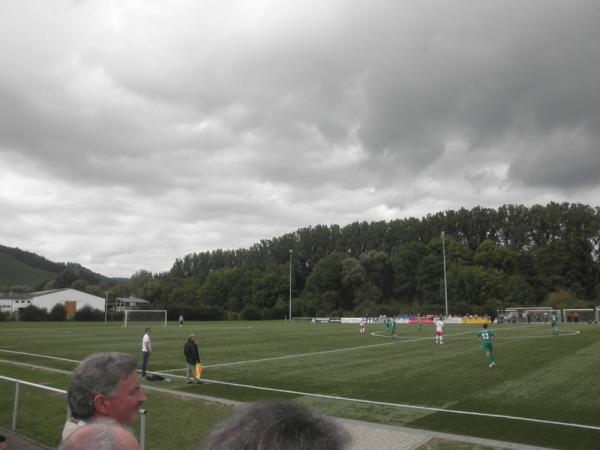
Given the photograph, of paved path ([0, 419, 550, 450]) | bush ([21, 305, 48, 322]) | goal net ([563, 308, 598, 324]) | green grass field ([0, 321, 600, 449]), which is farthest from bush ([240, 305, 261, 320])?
paved path ([0, 419, 550, 450])

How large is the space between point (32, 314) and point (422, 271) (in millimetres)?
72581

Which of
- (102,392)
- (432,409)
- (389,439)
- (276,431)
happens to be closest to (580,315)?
(432,409)

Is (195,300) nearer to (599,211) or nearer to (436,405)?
(599,211)

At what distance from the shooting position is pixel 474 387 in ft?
47.2

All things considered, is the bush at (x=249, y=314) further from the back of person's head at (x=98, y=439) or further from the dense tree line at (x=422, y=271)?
the back of person's head at (x=98, y=439)

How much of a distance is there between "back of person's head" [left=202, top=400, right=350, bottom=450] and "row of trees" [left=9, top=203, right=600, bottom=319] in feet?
270

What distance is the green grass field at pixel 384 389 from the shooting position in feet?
32.1

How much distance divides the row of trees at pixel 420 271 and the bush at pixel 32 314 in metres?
20.2

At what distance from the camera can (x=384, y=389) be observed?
556 inches

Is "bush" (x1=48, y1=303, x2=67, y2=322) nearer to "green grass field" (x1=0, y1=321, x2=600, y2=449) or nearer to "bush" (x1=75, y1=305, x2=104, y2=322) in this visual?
"bush" (x1=75, y1=305, x2=104, y2=322)

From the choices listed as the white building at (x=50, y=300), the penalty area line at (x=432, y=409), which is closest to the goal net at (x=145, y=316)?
the white building at (x=50, y=300)

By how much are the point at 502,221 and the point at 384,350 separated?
94415 millimetres

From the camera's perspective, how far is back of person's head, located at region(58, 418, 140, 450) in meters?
1.68

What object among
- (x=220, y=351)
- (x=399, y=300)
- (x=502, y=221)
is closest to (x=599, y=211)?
(x=502, y=221)
